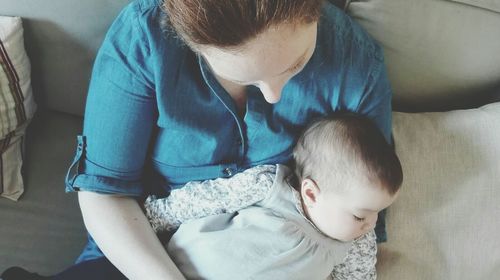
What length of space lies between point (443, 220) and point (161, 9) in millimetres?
689

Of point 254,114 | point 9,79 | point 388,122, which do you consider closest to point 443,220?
point 388,122

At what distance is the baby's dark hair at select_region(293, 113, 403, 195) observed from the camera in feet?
3.14

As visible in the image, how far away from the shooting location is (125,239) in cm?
104

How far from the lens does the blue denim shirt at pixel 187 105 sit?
90 centimetres

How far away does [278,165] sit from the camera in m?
1.06

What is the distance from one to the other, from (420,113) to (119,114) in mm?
630

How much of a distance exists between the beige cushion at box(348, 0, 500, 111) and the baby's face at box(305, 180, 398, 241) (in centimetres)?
29

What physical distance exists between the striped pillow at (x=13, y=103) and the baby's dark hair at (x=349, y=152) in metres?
0.63

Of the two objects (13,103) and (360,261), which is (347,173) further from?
(13,103)

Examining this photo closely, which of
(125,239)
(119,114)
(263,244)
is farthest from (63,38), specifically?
(263,244)

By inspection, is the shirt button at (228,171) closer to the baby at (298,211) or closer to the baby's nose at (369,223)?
the baby at (298,211)

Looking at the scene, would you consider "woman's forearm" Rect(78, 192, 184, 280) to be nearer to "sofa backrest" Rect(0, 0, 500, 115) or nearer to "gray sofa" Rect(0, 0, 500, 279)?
"gray sofa" Rect(0, 0, 500, 279)

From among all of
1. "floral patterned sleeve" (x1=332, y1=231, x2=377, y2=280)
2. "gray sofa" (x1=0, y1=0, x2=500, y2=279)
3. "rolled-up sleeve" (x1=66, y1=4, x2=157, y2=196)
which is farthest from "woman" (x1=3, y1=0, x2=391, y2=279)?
"floral patterned sleeve" (x1=332, y1=231, x2=377, y2=280)

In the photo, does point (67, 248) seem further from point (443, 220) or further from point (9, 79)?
point (443, 220)
